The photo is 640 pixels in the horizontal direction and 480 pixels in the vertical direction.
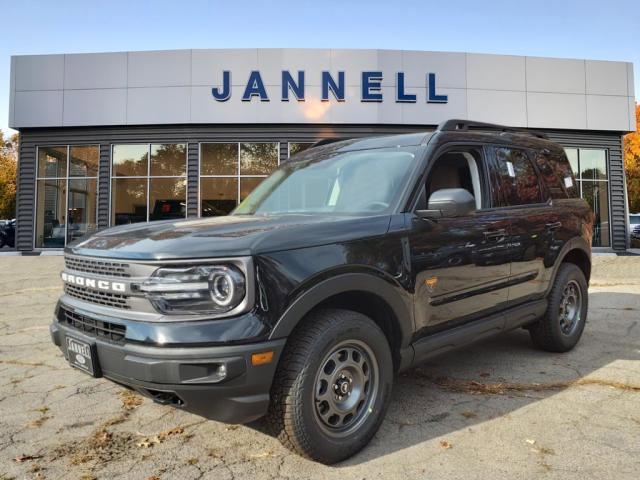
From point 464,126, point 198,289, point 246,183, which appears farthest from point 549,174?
point 246,183

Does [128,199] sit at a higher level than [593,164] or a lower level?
lower

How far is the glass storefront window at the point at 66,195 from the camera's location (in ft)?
51.6

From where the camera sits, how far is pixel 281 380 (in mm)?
2426

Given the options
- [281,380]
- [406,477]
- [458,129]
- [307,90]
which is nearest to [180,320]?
[281,380]

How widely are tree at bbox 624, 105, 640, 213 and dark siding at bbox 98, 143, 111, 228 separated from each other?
25.1 metres

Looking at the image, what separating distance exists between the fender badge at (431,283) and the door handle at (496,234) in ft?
2.20

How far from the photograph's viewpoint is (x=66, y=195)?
15.9 meters

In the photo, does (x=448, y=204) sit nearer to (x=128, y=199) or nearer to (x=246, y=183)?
(x=246, y=183)

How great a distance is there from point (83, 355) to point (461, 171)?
9.53 feet

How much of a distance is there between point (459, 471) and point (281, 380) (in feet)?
3.50

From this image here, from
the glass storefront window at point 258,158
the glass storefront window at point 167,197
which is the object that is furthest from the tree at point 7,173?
the glass storefront window at point 258,158

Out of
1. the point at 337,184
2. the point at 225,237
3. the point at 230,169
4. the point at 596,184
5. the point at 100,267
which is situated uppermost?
the point at 230,169

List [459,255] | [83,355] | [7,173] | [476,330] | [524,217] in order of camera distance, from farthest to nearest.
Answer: [7,173] < [524,217] < [476,330] < [459,255] < [83,355]

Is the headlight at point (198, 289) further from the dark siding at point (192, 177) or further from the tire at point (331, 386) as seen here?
the dark siding at point (192, 177)
